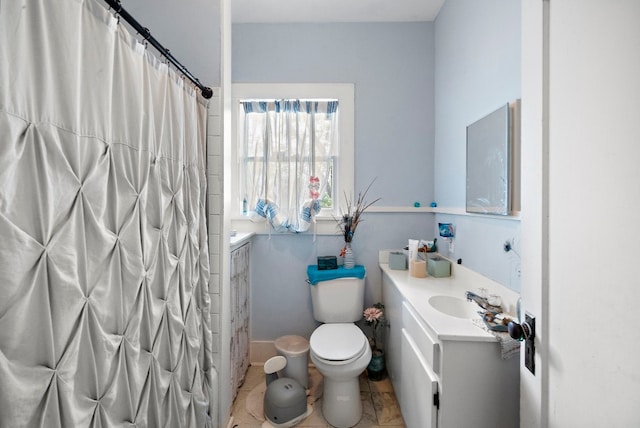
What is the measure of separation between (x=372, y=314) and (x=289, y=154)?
4.70ft

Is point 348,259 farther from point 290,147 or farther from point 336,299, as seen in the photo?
point 290,147

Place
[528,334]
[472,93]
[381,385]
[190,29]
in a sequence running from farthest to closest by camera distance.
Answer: [381,385] → [472,93] → [190,29] → [528,334]

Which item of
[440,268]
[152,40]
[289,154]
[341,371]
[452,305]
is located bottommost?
[341,371]

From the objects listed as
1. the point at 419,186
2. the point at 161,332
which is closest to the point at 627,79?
the point at 161,332

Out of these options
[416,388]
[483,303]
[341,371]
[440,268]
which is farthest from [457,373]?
[440,268]

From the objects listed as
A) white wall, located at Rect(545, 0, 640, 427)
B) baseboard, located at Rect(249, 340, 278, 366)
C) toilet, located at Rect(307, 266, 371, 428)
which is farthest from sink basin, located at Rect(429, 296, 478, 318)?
baseboard, located at Rect(249, 340, 278, 366)

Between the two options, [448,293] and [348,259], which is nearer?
[448,293]

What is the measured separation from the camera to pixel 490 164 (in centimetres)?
143

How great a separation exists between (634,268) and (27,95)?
47.5 inches

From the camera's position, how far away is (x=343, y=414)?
63.4 inches

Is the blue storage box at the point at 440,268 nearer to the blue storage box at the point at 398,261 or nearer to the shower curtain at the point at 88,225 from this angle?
the blue storage box at the point at 398,261

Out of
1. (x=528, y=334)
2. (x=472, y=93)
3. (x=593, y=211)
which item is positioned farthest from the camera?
(x=472, y=93)

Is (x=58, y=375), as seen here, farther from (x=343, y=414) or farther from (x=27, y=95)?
(x=343, y=414)

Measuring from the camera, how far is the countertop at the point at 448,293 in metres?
1.06
